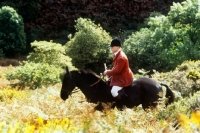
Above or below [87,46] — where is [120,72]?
below

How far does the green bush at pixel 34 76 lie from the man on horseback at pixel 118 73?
959 cm

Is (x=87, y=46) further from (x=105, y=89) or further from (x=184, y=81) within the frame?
(x=105, y=89)

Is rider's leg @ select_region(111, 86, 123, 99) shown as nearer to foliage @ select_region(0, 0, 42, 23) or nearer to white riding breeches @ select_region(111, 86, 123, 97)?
white riding breeches @ select_region(111, 86, 123, 97)


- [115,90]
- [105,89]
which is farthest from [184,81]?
[115,90]

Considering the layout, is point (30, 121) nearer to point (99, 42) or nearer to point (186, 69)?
point (186, 69)

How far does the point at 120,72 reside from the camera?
10.7 metres

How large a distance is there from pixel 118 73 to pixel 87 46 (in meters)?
17.4

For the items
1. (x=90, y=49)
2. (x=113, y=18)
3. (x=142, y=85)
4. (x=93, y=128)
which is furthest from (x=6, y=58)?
(x=93, y=128)

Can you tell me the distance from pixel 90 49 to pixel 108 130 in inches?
885

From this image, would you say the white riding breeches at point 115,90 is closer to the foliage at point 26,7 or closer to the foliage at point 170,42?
the foliage at point 170,42

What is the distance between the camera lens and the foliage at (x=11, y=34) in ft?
108

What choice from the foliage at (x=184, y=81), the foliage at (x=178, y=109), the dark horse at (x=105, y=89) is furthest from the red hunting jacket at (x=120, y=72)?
the foliage at (x=184, y=81)

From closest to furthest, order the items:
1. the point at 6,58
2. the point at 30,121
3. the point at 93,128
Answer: the point at 93,128 < the point at 30,121 < the point at 6,58

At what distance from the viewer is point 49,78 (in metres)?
20.3
